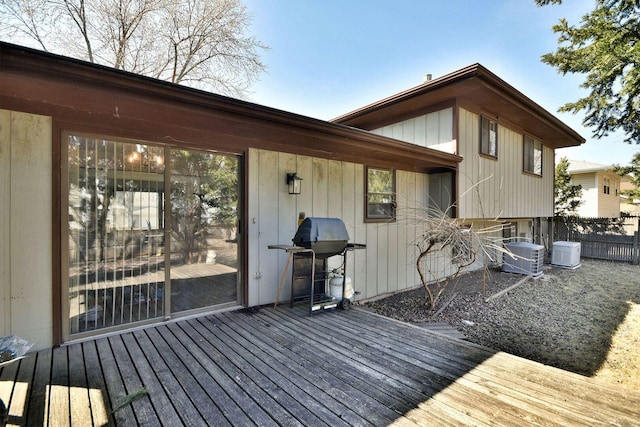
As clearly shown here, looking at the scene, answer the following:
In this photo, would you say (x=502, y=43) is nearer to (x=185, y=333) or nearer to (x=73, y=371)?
(x=185, y=333)

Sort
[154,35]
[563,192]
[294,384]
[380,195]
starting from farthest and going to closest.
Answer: [563,192], [154,35], [380,195], [294,384]

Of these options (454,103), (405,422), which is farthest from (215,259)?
(454,103)

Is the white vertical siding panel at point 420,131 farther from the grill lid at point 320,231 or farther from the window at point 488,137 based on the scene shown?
the grill lid at point 320,231

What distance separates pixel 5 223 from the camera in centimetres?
252

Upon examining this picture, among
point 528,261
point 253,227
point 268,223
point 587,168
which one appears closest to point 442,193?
point 528,261

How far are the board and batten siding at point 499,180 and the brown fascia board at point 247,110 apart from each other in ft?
2.06

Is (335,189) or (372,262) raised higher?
(335,189)

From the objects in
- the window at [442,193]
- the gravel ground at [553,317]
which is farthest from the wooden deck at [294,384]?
the window at [442,193]

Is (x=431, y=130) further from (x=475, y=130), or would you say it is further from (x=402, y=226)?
(x=402, y=226)

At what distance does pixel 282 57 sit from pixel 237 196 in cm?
699

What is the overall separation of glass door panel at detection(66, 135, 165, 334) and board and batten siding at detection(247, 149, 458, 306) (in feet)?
3.60

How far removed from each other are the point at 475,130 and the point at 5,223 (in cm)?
733

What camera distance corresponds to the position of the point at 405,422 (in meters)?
1.76

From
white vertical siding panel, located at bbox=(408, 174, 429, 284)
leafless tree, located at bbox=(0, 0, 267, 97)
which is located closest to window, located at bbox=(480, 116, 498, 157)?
white vertical siding panel, located at bbox=(408, 174, 429, 284)
